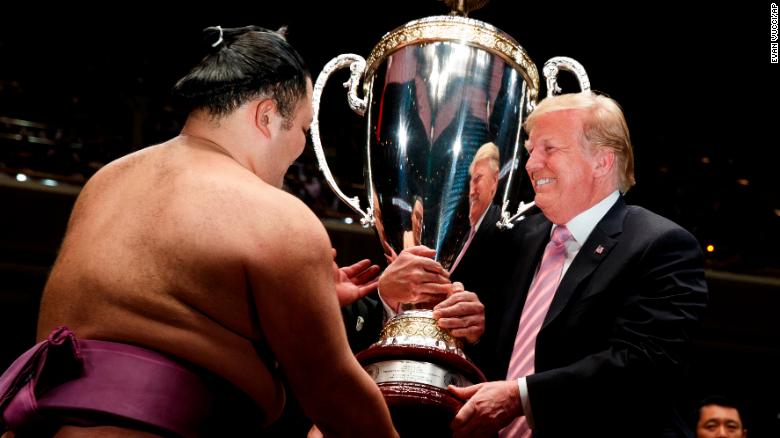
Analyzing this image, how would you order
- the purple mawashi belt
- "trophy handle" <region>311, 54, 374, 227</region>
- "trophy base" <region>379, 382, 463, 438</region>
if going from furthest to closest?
1. "trophy handle" <region>311, 54, 374, 227</region>
2. "trophy base" <region>379, 382, 463, 438</region>
3. the purple mawashi belt

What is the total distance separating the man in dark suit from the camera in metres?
1.53

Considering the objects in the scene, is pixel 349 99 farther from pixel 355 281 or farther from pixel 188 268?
pixel 188 268

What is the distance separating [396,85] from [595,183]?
0.44 meters

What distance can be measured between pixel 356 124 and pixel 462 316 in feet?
9.23

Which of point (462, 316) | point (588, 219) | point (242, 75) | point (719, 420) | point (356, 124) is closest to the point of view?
point (242, 75)

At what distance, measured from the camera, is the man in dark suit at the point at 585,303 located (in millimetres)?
1526

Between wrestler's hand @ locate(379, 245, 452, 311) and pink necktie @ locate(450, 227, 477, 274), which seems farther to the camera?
pink necktie @ locate(450, 227, 477, 274)

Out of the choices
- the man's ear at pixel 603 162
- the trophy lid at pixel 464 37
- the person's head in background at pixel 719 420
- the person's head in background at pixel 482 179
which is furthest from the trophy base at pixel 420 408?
the person's head in background at pixel 719 420

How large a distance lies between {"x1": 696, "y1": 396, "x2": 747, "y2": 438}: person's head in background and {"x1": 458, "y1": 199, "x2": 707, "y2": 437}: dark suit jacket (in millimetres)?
1912

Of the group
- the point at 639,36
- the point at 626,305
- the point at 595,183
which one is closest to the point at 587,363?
the point at 626,305

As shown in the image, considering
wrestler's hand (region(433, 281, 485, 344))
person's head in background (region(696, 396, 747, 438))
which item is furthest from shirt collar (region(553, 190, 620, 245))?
person's head in background (region(696, 396, 747, 438))

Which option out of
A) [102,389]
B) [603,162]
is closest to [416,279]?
[603,162]

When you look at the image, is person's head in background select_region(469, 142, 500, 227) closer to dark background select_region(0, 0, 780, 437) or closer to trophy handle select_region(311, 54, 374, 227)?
trophy handle select_region(311, 54, 374, 227)

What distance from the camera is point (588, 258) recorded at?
5.45 ft
